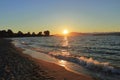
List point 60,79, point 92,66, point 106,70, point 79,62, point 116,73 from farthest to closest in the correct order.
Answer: point 79,62 < point 92,66 < point 106,70 < point 116,73 < point 60,79

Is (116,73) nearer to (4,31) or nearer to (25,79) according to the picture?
(25,79)

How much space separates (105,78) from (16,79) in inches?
204

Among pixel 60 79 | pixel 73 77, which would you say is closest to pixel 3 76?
pixel 60 79

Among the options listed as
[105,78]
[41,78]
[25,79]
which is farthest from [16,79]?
[105,78]

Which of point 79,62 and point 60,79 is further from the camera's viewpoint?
point 79,62

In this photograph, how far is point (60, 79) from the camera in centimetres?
1148

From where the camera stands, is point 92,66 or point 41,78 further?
point 92,66

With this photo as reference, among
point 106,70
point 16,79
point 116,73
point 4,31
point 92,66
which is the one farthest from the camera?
point 4,31

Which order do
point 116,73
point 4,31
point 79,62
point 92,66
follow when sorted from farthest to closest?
point 4,31 < point 79,62 < point 92,66 < point 116,73

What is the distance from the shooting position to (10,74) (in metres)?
12.0

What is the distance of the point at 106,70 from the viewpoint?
1479 cm

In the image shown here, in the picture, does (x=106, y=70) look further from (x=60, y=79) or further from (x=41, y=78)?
(x=41, y=78)

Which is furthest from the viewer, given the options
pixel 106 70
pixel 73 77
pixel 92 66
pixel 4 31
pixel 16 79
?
pixel 4 31

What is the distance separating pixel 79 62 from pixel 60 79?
785 cm
